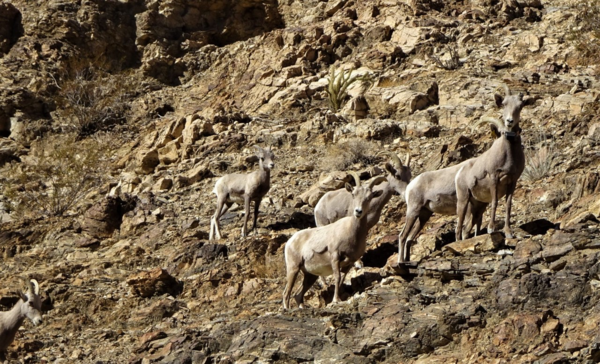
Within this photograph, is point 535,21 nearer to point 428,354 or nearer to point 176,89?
point 176,89

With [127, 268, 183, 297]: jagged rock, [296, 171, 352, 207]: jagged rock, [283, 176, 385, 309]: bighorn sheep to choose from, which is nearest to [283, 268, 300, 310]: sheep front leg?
[283, 176, 385, 309]: bighorn sheep

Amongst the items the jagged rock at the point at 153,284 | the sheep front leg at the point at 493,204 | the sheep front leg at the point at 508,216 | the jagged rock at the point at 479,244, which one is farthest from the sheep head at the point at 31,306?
the sheep front leg at the point at 508,216

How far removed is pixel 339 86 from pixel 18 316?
42.5 ft

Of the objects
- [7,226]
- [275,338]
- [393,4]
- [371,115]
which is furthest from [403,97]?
[275,338]

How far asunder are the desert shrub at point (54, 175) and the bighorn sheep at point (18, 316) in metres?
8.32

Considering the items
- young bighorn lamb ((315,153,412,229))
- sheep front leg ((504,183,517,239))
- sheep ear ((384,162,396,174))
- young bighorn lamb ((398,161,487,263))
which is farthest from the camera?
sheep ear ((384,162,396,174))

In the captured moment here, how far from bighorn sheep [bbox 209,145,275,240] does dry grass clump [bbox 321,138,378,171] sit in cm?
248

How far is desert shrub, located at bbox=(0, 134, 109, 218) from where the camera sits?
20953 millimetres

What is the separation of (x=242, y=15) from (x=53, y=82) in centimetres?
726

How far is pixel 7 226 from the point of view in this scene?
63.9 ft

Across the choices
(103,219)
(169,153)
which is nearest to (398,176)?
(103,219)

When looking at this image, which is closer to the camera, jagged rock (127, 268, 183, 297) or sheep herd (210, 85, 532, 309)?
sheep herd (210, 85, 532, 309)

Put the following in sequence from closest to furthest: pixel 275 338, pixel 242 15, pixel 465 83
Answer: pixel 275 338 < pixel 465 83 < pixel 242 15

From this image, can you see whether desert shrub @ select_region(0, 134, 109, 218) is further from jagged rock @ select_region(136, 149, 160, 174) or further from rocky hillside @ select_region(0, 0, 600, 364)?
jagged rock @ select_region(136, 149, 160, 174)
